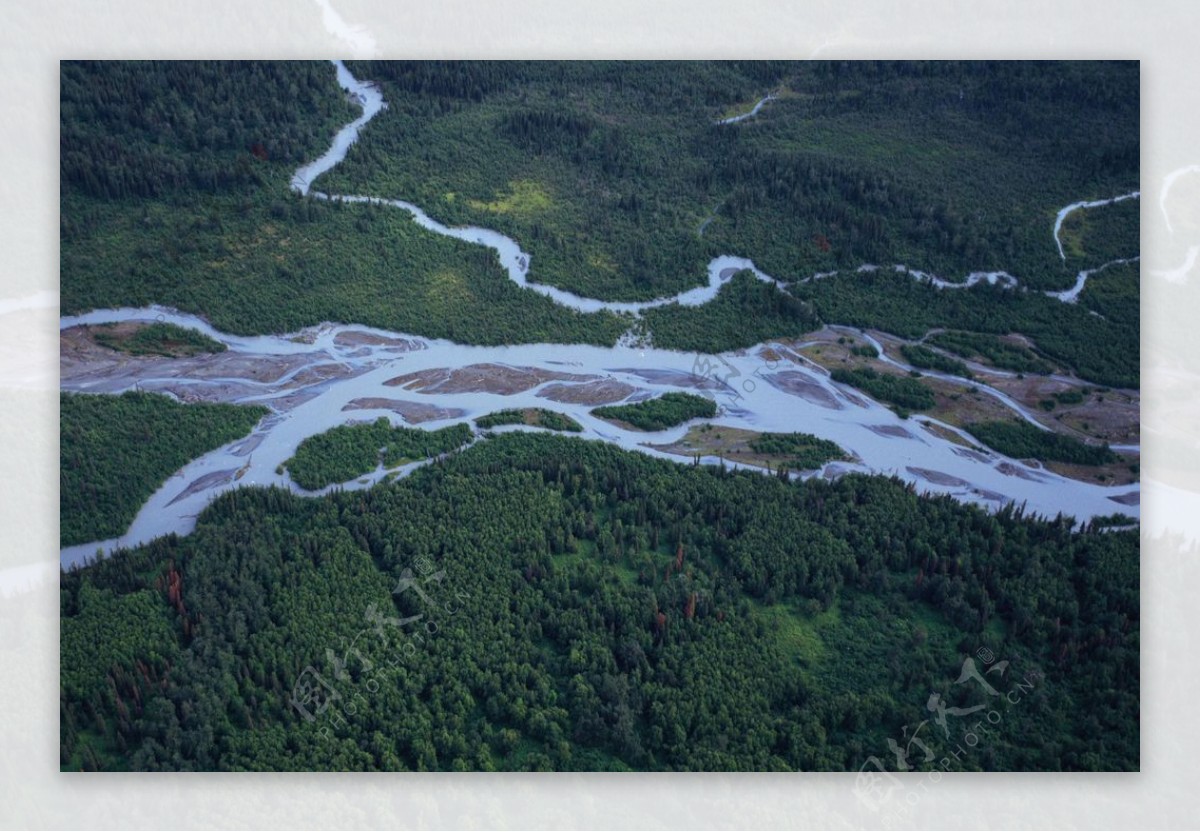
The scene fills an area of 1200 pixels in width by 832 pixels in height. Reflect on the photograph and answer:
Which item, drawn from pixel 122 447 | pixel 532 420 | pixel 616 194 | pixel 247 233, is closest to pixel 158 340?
pixel 122 447

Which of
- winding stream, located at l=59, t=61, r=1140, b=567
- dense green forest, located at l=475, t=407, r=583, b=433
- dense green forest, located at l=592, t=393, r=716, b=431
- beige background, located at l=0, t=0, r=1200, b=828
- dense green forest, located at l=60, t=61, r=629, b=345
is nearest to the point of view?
beige background, located at l=0, t=0, r=1200, b=828

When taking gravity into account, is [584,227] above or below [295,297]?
above

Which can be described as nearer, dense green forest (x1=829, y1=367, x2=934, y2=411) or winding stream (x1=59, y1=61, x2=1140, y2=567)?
winding stream (x1=59, y1=61, x2=1140, y2=567)

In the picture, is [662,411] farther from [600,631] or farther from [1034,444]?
[1034,444]

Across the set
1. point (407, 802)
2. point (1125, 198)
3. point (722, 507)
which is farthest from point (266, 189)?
point (1125, 198)

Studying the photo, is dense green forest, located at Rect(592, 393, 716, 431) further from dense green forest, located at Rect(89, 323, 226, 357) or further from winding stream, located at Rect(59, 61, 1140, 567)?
dense green forest, located at Rect(89, 323, 226, 357)

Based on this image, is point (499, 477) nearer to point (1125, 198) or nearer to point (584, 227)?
point (584, 227)

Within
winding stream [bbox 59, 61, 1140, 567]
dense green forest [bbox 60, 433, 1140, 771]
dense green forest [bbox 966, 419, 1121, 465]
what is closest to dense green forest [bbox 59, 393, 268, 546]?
winding stream [bbox 59, 61, 1140, 567]
